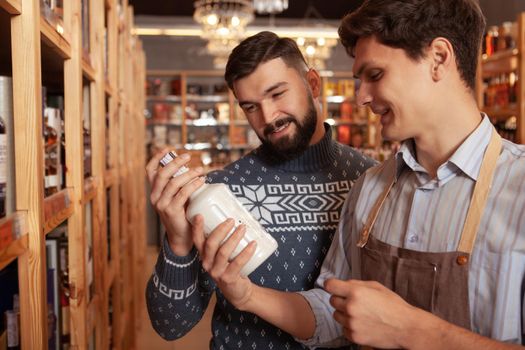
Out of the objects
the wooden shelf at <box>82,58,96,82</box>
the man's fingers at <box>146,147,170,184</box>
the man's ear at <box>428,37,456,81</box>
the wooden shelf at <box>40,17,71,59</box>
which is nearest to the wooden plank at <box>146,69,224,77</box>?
the wooden shelf at <box>82,58,96,82</box>

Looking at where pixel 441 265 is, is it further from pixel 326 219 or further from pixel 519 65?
pixel 519 65

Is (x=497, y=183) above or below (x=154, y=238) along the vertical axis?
above

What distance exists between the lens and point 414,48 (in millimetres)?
1199

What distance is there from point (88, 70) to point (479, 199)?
1279 mm

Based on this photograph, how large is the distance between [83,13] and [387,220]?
120 cm

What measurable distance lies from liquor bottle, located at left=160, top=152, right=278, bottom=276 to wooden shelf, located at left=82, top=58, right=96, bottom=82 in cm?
73

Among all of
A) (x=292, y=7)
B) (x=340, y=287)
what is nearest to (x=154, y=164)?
(x=340, y=287)

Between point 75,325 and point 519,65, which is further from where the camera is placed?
point 519,65

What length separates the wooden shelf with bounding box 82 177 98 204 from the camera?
176 cm

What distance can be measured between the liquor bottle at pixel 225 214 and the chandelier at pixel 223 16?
5.52m

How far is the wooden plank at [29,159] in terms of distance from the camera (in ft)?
3.31

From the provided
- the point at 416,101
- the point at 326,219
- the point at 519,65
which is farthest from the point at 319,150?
the point at 519,65

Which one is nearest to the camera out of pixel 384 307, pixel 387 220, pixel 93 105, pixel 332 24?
pixel 384 307

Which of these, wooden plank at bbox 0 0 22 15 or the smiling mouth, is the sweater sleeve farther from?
wooden plank at bbox 0 0 22 15
